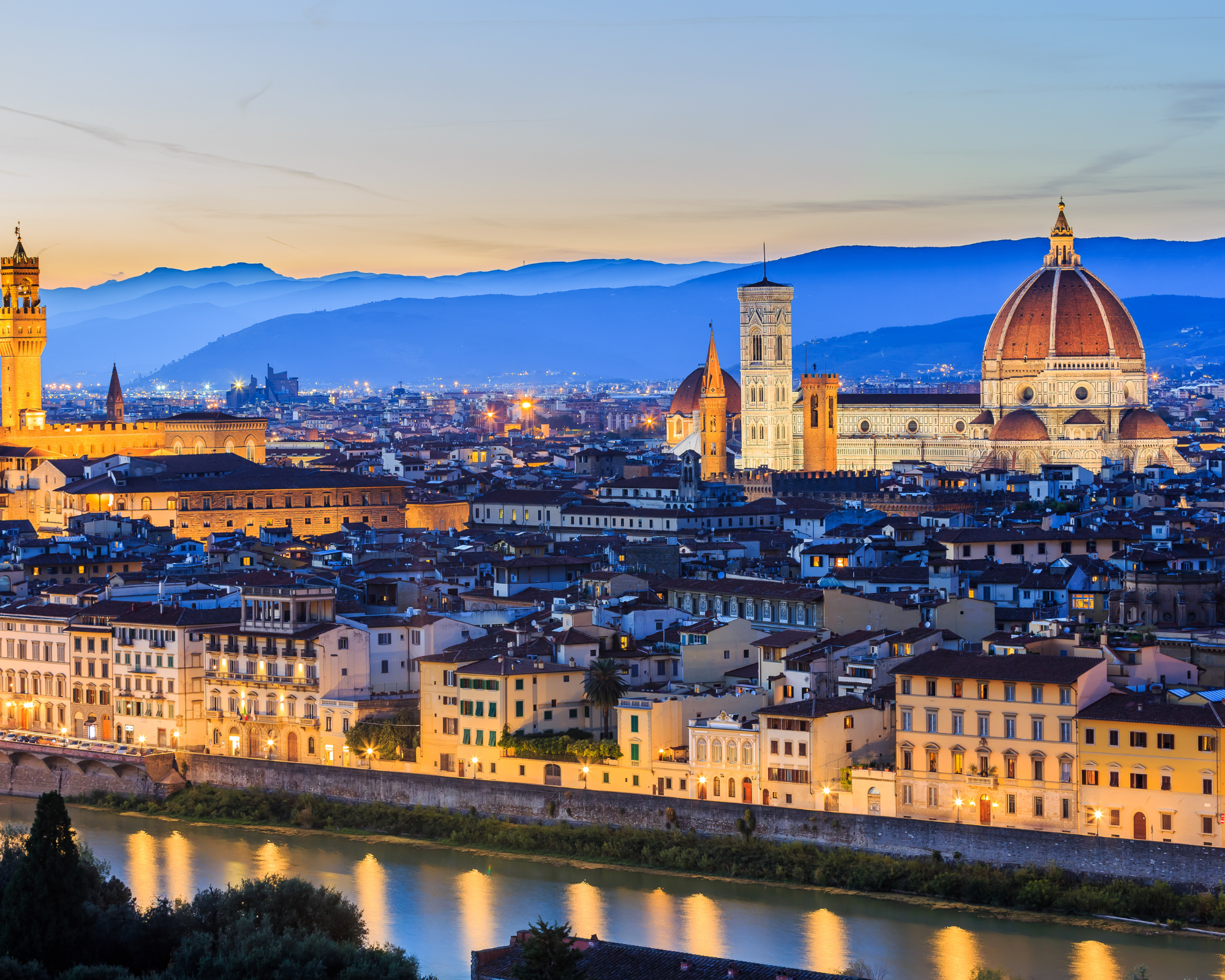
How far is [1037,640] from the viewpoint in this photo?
29547 millimetres

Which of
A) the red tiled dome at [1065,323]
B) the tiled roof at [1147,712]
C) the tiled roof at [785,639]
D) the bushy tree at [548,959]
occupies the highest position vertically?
the red tiled dome at [1065,323]

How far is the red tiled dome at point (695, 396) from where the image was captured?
11581 centimetres

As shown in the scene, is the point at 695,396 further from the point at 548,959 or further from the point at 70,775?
the point at 548,959

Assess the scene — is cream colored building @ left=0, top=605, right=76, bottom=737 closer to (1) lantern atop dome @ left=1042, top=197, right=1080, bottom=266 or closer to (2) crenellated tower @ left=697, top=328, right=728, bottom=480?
(2) crenellated tower @ left=697, top=328, right=728, bottom=480

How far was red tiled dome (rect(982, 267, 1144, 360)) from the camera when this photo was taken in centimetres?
9900

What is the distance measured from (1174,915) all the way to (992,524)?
26.3 meters

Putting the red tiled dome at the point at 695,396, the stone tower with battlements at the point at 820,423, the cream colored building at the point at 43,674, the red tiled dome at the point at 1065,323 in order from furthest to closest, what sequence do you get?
the red tiled dome at the point at 695,396
the red tiled dome at the point at 1065,323
the stone tower with battlements at the point at 820,423
the cream colored building at the point at 43,674

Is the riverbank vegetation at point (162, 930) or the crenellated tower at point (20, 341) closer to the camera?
the riverbank vegetation at point (162, 930)

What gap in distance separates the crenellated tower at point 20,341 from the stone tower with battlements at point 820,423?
31.1 m

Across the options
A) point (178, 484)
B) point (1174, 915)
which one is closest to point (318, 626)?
point (1174, 915)

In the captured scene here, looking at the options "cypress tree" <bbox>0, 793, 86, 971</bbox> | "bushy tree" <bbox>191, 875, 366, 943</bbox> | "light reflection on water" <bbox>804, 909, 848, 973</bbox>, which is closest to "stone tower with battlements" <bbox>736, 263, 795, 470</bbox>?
"light reflection on water" <bbox>804, 909, 848, 973</bbox>

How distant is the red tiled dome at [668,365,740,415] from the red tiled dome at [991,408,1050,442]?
22.0 metres

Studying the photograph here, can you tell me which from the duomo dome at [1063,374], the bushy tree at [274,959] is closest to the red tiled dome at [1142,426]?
the duomo dome at [1063,374]

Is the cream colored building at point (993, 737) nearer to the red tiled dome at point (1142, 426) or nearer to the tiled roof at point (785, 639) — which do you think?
the tiled roof at point (785, 639)
